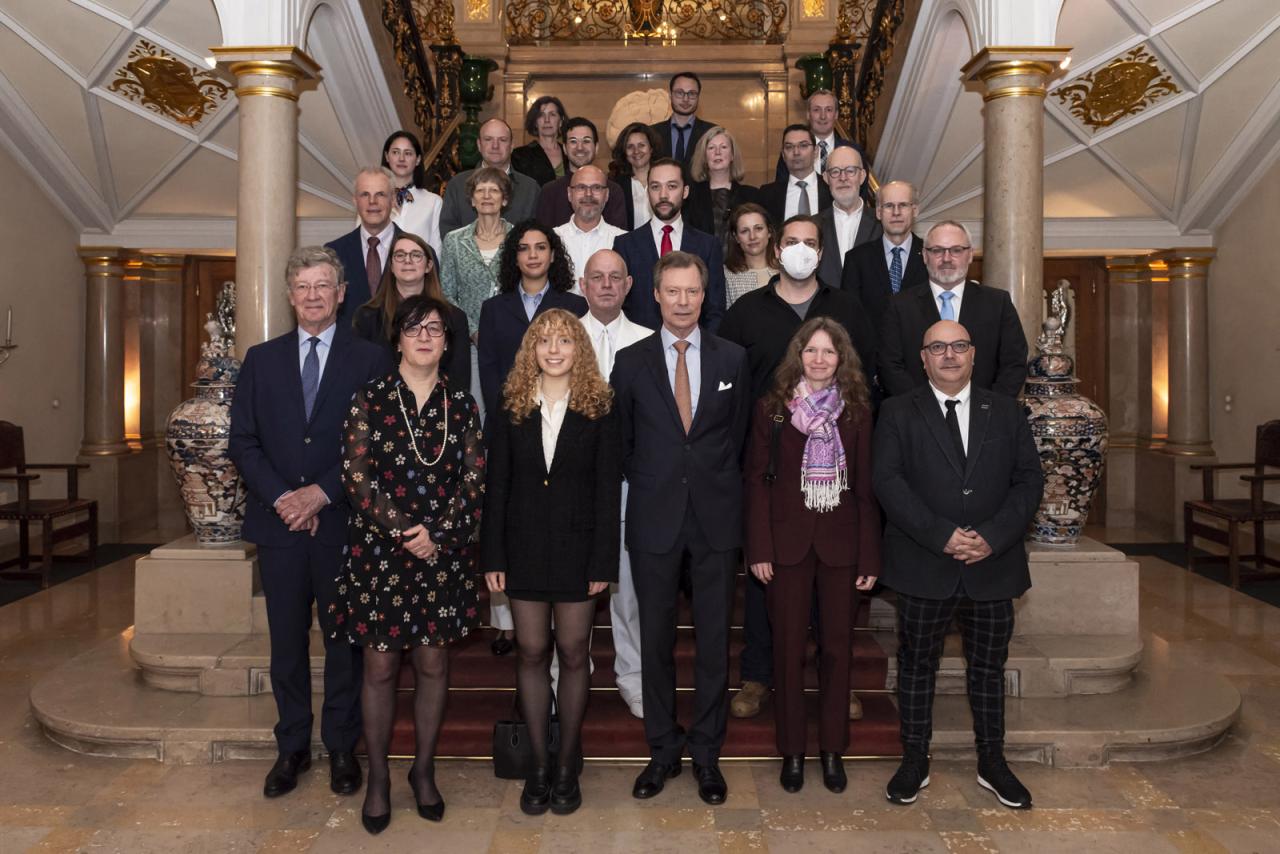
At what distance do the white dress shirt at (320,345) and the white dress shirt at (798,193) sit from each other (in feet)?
8.68

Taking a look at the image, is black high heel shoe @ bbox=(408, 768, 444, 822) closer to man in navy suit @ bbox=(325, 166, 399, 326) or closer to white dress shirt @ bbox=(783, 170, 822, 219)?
man in navy suit @ bbox=(325, 166, 399, 326)

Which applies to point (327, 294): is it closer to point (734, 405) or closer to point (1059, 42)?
point (734, 405)

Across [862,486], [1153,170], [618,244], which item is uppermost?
[1153,170]

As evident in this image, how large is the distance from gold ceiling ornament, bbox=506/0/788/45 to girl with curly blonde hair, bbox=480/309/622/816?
8085 mm

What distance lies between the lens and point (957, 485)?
143 inches

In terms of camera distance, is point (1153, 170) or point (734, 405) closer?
point (734, 405)

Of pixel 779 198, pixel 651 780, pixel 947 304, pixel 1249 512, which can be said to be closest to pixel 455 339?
pixel 651 780

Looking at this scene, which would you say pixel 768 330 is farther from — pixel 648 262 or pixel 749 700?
pixel 749 700

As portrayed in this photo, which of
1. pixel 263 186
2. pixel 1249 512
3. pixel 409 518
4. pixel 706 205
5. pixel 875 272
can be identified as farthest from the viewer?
pixel 1249 512

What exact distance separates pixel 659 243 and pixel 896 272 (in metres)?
1.04

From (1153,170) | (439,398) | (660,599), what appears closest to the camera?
(439,398)

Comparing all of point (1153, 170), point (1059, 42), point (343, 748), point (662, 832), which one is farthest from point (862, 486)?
point (1153, 170)

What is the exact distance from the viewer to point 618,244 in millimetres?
4859

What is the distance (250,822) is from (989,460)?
276 centimetres
